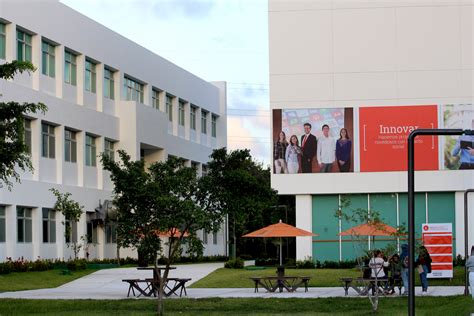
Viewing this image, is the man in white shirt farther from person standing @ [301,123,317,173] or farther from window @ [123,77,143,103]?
window @ [123,77,143,103]

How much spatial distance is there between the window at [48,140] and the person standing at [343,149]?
52.4ft

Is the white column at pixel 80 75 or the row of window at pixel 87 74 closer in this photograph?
the row of window at pixel 87 74

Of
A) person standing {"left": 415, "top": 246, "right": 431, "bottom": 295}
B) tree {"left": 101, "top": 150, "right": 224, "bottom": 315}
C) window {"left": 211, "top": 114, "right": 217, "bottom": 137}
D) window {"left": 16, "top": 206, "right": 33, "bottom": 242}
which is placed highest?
window {"left": 211, "top": 114, "right": 217, "bottom": 137}

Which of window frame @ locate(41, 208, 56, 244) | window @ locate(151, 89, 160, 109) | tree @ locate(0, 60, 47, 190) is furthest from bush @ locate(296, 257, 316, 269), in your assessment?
tree @ locate(0, 60, 47, 190)

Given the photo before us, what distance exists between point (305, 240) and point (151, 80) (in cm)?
2293

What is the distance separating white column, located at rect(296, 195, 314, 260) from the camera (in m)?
52.8

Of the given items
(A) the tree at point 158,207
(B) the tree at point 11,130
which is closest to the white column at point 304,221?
(A) the tree at point 158,207

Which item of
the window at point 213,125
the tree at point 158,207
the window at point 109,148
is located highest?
the window at point 213,125

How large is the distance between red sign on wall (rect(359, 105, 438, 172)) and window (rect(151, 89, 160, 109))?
23.9m

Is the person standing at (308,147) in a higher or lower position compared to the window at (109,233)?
higher

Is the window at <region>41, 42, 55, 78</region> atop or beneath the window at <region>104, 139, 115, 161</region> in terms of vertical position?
atop

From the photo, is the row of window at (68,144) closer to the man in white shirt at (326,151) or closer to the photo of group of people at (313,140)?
the photo of group of people at (313,140)

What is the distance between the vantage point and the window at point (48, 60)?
5459cm

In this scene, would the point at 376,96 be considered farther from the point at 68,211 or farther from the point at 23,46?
the point at 23,46
